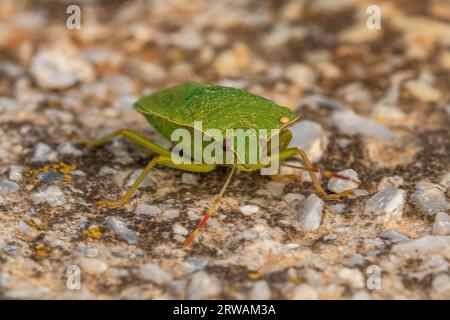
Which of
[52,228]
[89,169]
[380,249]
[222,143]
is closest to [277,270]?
[380,249]

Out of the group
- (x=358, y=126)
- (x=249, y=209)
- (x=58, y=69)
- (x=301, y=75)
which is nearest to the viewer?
(x=249, y=209)

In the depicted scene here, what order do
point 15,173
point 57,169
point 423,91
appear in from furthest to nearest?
point 423,91 < point 57,169 < point 15,173

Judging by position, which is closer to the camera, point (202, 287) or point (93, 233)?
point (202, 287)

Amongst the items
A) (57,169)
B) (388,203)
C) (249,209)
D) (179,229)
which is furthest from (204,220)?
(57,169)

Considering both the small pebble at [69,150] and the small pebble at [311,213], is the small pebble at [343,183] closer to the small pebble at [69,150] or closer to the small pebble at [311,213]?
the small pebble at [311,213]

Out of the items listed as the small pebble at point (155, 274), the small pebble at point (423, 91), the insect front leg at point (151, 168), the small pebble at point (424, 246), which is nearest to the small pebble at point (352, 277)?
the small pebble at point (424, 246)

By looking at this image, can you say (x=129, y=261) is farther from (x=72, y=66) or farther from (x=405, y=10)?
(x=405, y=10)

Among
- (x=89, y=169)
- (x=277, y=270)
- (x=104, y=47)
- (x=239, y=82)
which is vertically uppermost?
(x=104, y=47)

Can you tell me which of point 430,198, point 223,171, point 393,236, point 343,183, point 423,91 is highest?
point 423,91

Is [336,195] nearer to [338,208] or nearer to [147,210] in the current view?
[338,208]
